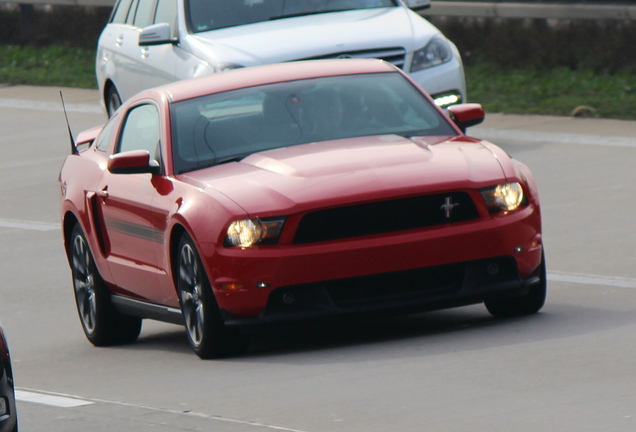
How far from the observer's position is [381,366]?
25.1ft

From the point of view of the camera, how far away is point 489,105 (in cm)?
1862

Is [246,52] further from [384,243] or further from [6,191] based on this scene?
[384,243]

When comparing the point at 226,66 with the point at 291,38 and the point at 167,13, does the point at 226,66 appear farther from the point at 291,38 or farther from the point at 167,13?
the point at 167,13

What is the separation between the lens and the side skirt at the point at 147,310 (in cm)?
876

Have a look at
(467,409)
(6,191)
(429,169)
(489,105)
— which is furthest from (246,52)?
(467,409)

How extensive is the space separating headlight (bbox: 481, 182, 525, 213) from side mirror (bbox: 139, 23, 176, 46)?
7283 mm

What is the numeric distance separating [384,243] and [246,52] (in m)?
6.51

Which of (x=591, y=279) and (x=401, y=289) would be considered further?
(x=591, y=279)

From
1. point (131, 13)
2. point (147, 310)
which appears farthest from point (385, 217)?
point (131, 13)

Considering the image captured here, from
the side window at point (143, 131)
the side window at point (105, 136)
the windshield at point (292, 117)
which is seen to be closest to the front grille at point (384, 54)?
the side window at point (105, 136)

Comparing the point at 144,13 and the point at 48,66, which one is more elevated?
the point at 144,13

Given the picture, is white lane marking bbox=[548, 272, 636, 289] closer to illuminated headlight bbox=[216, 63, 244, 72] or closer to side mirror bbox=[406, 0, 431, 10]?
illuminated headlight bbox=[216, 63, 244, 72]

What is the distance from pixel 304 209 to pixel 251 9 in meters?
7.45

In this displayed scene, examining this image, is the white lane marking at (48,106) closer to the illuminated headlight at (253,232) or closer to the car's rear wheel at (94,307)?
the car's rear wheel at (94,307)
